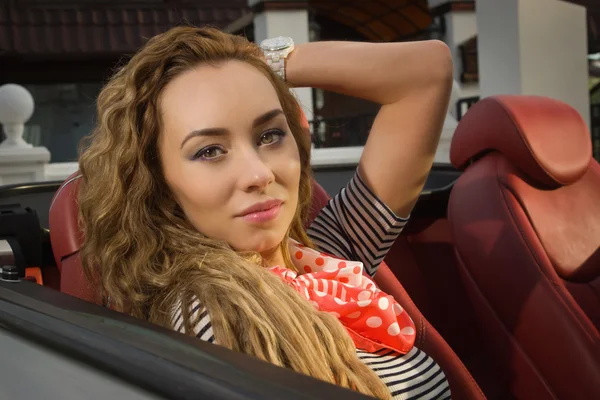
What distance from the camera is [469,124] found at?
6.85ft

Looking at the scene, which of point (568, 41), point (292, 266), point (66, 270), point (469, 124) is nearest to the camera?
point (292, 266)

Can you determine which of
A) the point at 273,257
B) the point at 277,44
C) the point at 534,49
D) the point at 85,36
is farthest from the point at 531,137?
the point at 85,36

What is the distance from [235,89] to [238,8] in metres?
10.8

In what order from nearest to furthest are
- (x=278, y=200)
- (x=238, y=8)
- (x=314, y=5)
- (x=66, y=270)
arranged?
(x=278, y=200) < (x=66, y=270) < (x=238, y=8) < (x=314, y=5)

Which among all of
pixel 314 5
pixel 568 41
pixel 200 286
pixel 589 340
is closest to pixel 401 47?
pixel 200 286

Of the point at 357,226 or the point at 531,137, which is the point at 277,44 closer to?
the point at 357,226

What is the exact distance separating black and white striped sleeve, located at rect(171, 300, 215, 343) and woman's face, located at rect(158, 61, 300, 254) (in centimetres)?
15

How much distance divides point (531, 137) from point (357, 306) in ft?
2.98

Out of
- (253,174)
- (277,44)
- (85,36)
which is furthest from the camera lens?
(85,36)

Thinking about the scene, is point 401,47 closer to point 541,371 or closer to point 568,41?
point 541,371

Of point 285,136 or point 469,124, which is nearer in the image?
point 285,136

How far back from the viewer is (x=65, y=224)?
1425mm

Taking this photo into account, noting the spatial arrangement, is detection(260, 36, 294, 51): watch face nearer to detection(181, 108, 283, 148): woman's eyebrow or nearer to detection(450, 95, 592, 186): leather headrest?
detection(181, 108, 283, 148): woman's eyebrow

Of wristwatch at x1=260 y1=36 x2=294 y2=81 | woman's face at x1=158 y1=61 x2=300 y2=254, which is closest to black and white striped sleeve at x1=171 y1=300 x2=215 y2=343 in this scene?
woman's face at x1=158 y1=61 x2=300 y2=254
